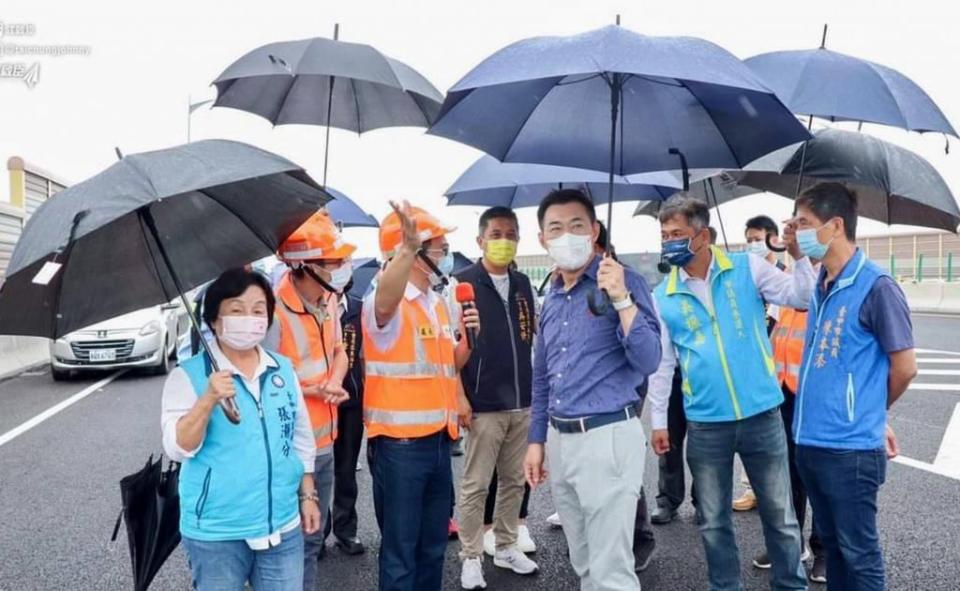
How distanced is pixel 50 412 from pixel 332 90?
648 cm

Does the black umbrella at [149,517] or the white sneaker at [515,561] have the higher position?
the black umbrella at [149,517]

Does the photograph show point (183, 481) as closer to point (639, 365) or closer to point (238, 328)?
point (238, 328)

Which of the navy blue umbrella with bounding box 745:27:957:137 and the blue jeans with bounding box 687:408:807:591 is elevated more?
the navy blue umbrella with bounding box 745:27:957:137

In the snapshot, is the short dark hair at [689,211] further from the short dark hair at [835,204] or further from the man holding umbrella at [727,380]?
the short dark hair at [835,204]

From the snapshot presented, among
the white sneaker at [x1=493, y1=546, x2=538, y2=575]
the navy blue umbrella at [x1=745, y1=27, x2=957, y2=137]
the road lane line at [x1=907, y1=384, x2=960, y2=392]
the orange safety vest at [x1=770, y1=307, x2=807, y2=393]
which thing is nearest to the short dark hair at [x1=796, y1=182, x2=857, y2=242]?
the navy blue umbrella at [x1=745, y1=27, x2=957, y2=137]

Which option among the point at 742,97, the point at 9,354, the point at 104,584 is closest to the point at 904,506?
the point at 742,97

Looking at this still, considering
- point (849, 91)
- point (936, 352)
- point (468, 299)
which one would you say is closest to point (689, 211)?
point (849, 91)

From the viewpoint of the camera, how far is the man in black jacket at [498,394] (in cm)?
425

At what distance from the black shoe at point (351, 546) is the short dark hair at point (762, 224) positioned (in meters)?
3.40

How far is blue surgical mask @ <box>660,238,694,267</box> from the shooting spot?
11.6 ft

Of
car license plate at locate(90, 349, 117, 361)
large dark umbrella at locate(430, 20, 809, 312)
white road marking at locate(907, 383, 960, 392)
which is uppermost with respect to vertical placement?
large dark umbrella at locate(430, 20, 809, 312)

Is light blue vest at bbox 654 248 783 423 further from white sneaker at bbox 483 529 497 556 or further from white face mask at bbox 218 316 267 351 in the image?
white face mask at bbox 218 316 267 351

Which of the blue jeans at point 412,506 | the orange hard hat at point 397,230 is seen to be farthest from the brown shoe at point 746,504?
the orange hard hat at point 397,230

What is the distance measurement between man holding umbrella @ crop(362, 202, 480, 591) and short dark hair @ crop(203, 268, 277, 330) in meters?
0.51
